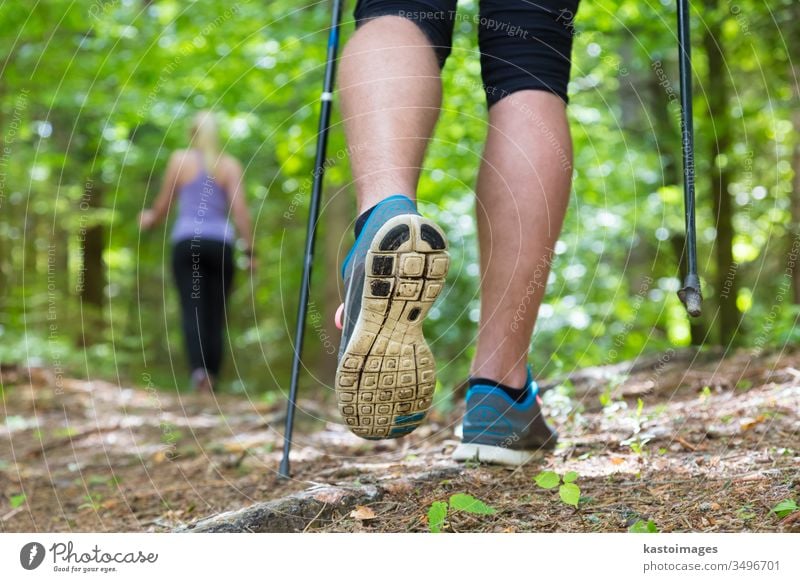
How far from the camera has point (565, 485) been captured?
160 centimetres

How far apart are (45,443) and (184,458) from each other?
92 cm

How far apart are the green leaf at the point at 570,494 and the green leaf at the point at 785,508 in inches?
14.1

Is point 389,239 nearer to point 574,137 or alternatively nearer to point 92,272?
point 574,137

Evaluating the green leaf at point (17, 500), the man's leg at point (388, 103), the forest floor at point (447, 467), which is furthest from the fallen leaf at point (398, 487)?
the green leaf at point (17, 500)

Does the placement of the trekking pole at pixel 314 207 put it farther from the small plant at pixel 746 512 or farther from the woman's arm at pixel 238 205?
the woman's arm at pixel 238 205

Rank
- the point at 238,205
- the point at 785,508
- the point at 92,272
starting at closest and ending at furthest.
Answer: the point at 785,508, the point at 238,205, the point at 92,272

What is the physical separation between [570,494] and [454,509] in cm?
24

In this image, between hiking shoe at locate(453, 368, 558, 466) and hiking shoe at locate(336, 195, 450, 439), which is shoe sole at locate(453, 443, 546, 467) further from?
hiking shoe at locate(336, 195, 450, 439)

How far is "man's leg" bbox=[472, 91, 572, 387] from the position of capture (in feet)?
6.14

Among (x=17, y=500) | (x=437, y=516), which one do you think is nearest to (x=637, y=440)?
(x=437, y=516)
